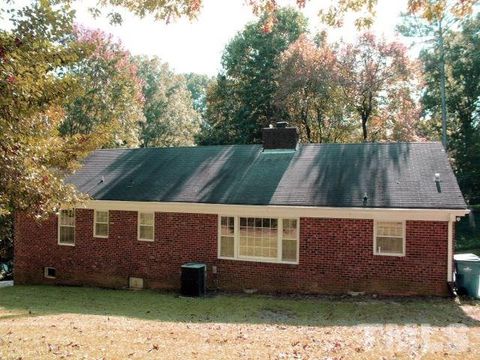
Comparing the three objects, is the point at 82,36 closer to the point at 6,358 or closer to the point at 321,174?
the point at 321,174

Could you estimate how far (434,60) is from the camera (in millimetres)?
37812

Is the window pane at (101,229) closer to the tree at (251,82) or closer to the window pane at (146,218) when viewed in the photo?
the window pane at (146,218)

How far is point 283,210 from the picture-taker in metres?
14.5

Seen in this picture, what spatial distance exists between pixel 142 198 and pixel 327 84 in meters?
18.8

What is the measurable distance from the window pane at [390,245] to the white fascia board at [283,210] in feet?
2.05

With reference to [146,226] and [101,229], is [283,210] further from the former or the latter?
[101,229]

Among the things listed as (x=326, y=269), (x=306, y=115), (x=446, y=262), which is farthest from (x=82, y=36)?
(x=446, y=262)

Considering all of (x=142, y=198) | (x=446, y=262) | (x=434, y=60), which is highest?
(x=434, y=60)

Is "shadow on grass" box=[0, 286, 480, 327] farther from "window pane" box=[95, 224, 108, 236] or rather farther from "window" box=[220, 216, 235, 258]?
"window pane" box=[95, 224, 108, 236]

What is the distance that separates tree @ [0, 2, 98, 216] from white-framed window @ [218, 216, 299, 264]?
7133 mm

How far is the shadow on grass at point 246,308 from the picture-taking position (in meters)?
11.0

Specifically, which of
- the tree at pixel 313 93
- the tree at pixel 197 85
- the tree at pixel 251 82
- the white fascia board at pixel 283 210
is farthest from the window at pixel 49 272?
the tree at pixel 197 85

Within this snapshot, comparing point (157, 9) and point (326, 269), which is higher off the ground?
point (157, 9)

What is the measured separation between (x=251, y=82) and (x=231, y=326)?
28.8m
